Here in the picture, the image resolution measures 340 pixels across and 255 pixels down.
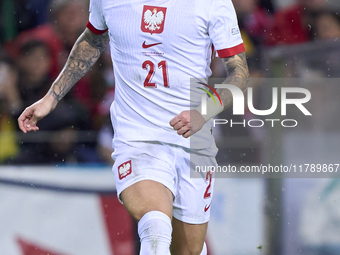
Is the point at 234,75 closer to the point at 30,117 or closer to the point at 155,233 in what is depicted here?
the point at 155,233

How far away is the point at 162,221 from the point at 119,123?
674 millimetres

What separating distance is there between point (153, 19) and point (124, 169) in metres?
0.81

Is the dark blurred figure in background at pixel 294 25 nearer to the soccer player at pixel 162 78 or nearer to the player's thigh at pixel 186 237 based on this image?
the soccer player at pixel 162 78

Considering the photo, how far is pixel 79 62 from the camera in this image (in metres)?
3.46

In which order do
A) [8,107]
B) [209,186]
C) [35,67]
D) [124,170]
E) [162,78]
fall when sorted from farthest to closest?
[35,67] → [8,107] → [209,186] → [162,78] → [124,170]

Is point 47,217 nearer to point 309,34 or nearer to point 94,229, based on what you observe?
point 94,229

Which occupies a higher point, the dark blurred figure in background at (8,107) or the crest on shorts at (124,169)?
the crest on shorts at (124,169)

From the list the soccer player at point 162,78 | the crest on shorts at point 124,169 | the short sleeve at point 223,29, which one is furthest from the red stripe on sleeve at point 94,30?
the crest on shorts at point 124,169

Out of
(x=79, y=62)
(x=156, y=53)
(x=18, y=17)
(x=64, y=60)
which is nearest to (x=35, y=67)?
(x=64, y=60)

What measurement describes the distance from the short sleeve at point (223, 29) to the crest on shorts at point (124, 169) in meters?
0.79

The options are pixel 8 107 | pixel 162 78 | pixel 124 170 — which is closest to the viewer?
pixel 124 170

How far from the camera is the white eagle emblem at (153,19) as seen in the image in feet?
10.1

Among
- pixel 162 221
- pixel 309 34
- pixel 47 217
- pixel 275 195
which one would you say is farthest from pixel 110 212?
pixel 309 34

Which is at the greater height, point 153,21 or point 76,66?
point 153,21
